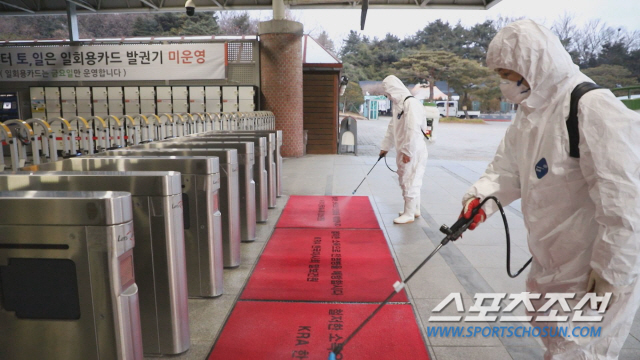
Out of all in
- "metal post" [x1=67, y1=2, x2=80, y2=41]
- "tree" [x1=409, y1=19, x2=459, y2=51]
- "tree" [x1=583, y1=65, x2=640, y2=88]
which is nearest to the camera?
"tree" [x1=583, y1=65, x2=640, y2=88]

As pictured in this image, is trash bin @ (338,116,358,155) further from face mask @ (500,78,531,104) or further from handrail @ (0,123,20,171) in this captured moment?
face mask @ (500,78,531,104)

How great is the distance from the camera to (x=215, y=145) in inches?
145

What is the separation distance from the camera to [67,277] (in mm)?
1519

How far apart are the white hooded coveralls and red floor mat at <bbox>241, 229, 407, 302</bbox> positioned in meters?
0.73

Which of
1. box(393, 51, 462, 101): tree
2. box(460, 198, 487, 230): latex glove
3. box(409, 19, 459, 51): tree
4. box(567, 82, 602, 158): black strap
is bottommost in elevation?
box(460, 198, 487, 230): latex glove

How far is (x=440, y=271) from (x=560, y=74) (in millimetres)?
2010

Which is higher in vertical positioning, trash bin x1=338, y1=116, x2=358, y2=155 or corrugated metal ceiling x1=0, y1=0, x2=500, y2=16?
corrugated metal ceiling x1=0, y1=0, x2=500, y2=16

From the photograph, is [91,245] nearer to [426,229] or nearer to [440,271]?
[440,271]

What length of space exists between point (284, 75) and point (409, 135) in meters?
6.30

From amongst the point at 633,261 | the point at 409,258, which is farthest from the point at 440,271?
the point at 633,261

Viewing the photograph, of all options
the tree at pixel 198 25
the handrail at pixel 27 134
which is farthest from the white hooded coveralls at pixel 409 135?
the tree at pixel 198 25

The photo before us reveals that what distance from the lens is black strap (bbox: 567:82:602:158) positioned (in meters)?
1.50

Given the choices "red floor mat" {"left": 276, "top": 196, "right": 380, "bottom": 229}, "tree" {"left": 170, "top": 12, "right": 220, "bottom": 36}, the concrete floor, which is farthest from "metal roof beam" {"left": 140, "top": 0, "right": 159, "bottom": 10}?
"tree" {"left": 170, "top": 12, "right": 220, "bottom": 36}

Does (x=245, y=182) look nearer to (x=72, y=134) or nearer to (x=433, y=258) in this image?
(x=72, y=134)
